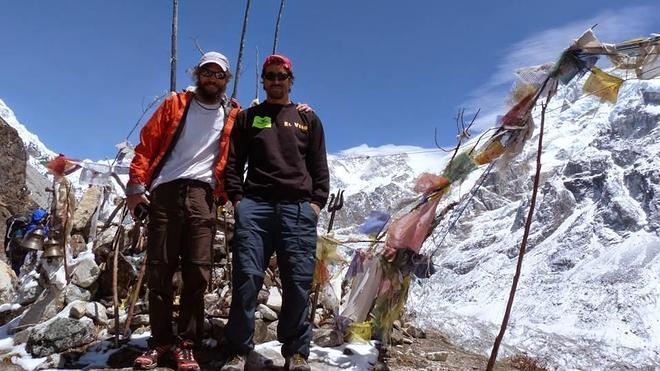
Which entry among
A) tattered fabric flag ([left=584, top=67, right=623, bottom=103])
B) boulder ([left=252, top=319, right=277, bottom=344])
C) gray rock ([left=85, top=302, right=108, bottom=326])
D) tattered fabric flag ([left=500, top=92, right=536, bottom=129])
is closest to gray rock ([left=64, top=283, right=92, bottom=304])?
gray rock ([left=85, top=302, right=108, bottom=326])

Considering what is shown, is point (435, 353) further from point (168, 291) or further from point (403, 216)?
→ point (168, 291)

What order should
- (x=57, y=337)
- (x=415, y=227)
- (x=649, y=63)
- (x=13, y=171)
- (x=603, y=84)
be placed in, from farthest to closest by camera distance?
(x=13, y=171) → (x=415, y=227) → (x=57, y=337) → (x=603, y=84) → (x=649, y=63)

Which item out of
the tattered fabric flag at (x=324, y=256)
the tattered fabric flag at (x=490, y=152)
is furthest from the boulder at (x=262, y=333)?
the tattered fabric flag at (x=490, y=152)

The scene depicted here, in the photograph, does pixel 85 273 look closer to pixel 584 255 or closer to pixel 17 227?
pixel 17 227

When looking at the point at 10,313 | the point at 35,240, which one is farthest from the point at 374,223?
the point at 10,313

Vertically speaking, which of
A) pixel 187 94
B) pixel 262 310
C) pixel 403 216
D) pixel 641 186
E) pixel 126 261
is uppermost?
pixel 641 186

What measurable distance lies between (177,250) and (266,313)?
1358 millimetres

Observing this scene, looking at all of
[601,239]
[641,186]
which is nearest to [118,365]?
[601,239]

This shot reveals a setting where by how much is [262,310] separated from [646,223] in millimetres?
149802

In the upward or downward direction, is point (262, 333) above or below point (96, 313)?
below

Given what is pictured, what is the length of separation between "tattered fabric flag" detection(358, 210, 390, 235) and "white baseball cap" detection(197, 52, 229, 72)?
1964 mm

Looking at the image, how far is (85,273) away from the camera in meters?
5.10

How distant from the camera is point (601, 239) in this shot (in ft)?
444

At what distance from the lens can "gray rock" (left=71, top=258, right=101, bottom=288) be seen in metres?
5.04
